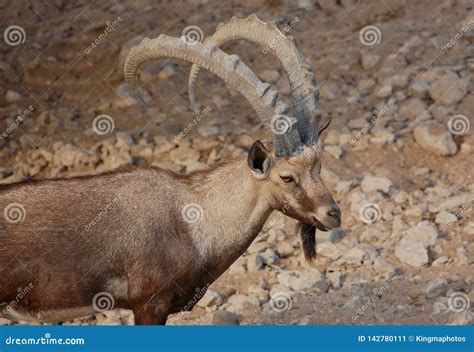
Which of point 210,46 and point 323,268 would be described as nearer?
point 210,46

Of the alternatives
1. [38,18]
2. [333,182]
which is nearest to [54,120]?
[38,18]

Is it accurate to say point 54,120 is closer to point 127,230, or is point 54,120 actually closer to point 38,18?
point 38,18

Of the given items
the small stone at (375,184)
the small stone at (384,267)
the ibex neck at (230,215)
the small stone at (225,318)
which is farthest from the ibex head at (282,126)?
the small stone at (375,184)

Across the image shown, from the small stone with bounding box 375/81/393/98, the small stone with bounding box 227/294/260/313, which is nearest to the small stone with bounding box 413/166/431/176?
the small stone with bounding box 375/81/393/98

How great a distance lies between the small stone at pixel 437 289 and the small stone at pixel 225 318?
206cm

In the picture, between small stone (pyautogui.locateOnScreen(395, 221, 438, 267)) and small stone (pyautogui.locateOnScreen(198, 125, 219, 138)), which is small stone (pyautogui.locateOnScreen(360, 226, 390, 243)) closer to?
small stone (pyautogui.locateOnScreen(395, 221, 438, 267))

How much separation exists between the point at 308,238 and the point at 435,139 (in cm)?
433

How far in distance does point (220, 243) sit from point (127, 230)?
0.85m

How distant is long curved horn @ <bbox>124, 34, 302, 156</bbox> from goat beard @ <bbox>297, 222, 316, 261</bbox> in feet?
3.44

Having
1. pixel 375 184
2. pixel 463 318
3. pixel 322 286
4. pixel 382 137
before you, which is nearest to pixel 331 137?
pixel 382 137

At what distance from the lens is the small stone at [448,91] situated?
1402 centimetres

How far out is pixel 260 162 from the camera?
8.87 meters

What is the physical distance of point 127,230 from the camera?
8930 millimetres

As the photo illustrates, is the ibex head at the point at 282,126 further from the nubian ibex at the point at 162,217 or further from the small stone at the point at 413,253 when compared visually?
the small stone at the point at 413,253
